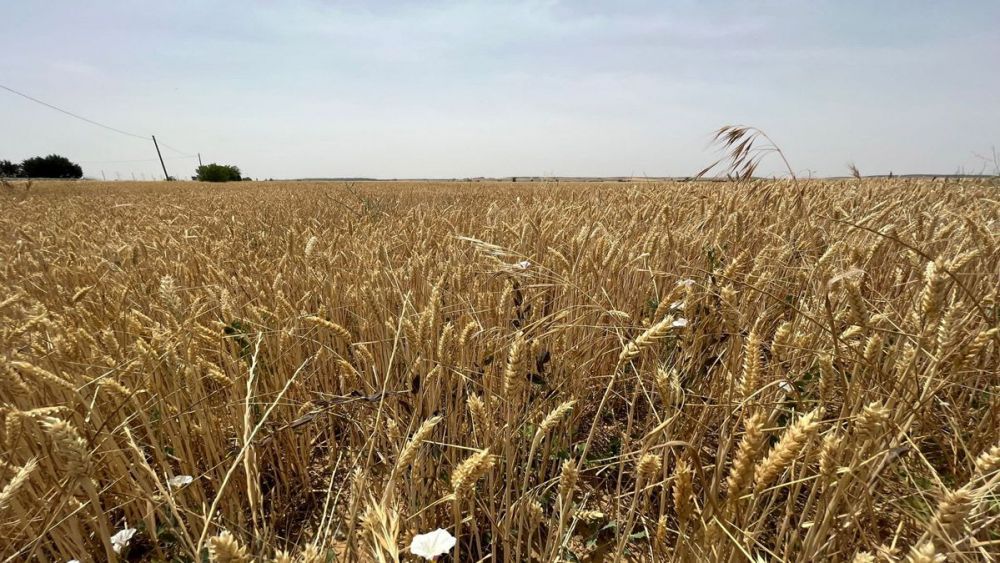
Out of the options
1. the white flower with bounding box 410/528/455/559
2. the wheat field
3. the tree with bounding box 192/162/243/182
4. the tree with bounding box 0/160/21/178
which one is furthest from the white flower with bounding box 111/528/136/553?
the tree with bounding box 0/160/21/178

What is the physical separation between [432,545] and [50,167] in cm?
7186

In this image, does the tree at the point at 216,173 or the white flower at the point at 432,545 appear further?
the tree at the point at 216,173

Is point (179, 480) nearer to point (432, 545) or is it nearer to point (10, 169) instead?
point (432, 545)

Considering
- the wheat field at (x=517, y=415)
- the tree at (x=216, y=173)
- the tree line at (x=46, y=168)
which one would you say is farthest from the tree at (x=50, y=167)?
the wheat field at (x=517, y=415)

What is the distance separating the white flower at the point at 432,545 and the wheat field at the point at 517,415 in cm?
6

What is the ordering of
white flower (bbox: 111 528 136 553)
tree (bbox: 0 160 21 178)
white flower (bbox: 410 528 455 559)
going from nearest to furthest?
white flower (bbox: 410 528 455 559)
white flower (bbox: 111 528 136 553)
tree (bbox: 0 160 21 178)

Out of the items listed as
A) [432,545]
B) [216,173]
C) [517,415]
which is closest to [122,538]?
[432,545]

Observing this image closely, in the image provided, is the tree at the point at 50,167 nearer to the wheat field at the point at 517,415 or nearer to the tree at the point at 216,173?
the tree at the point at 216,173

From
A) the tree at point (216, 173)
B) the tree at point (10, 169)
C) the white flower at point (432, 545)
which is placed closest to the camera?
the white flower at point (432, 545)

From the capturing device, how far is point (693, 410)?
1.32m

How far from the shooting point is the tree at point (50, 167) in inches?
1955

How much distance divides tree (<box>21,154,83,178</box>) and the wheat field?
226ft

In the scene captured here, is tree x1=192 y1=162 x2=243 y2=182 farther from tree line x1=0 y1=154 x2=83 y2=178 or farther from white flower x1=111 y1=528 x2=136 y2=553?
→ white flower x1=111 y1=528 x2=136 y2=553

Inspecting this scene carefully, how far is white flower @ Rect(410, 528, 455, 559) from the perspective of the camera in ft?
1.99
